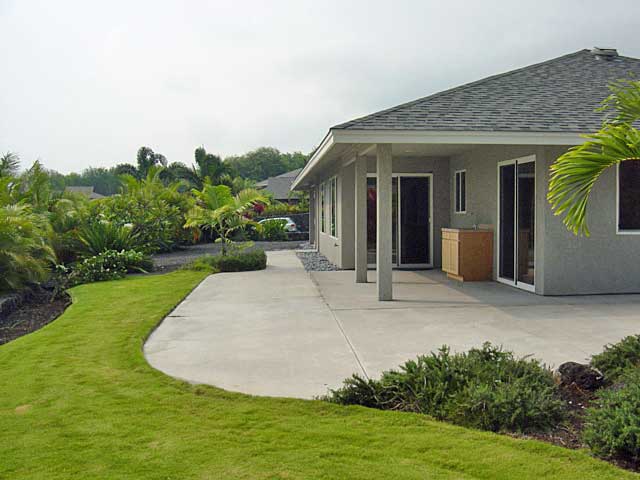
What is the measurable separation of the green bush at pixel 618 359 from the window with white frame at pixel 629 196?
551cm

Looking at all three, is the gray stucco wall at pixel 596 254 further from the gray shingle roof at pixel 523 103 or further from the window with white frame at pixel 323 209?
the window with white frame at pixel 323 209

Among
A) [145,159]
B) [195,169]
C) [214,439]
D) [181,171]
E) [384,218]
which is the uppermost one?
[145,159]

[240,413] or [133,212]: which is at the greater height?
[133,212]

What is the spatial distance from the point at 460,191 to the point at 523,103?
12.9ft

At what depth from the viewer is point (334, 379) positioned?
5.42 metres

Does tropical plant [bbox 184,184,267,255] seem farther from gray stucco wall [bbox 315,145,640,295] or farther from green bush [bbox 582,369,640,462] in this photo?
green bush [bbox 582,369,640,462]

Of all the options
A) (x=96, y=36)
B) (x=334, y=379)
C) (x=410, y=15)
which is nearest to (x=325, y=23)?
(x=410, y=15)

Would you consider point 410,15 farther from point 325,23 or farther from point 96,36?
point 96,36

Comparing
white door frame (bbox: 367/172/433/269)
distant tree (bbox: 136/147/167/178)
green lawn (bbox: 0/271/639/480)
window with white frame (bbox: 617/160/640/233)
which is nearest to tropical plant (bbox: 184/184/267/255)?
white door frame (bbox: 367/172/433/269)

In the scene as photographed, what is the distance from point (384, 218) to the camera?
9766 mm

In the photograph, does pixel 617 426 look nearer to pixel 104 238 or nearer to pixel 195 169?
pixel 104 238

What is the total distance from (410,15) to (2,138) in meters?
13.8

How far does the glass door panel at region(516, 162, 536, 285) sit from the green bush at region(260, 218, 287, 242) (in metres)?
A: 20.6

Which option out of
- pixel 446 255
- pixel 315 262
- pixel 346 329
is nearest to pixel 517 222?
pixel 446 255
